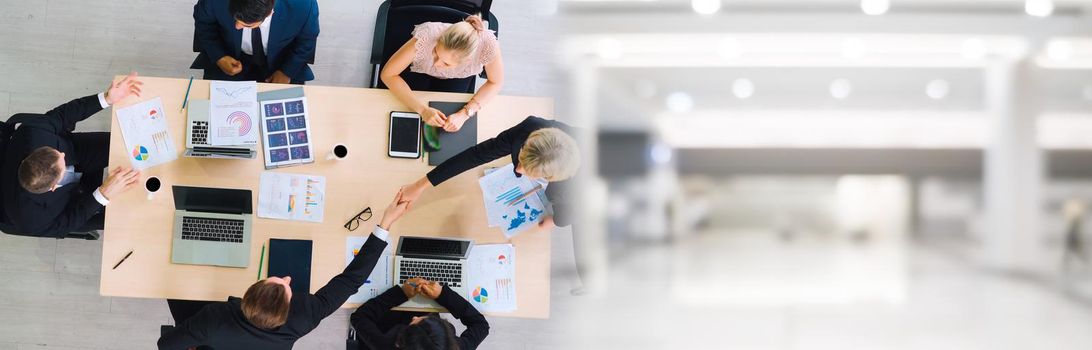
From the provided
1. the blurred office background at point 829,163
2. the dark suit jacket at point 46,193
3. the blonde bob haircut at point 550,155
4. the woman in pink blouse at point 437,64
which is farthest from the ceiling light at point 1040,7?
the dark suit jacket at point 46,193

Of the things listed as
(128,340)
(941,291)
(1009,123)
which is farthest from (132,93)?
(941,291)

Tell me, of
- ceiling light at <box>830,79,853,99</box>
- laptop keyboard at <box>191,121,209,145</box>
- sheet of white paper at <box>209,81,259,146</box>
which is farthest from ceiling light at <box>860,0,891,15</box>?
laptop keyboard at <box>191,121,209,145</box>

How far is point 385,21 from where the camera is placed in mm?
1874

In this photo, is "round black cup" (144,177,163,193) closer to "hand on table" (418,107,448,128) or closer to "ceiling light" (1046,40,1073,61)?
"hand on table" (418,107,448,128)

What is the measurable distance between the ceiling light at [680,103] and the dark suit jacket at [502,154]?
0.37 m

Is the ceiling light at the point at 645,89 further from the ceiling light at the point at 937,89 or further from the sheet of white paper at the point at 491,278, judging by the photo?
the ceiling light at the point at 937,89

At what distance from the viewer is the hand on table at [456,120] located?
1.70 metres

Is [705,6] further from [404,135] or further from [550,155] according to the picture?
[404,135]

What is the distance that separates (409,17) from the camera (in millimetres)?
1821

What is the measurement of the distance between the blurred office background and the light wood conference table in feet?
1.28

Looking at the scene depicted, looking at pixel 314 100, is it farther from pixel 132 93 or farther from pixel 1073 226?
pixel 1073 226

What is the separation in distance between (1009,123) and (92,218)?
2.53m

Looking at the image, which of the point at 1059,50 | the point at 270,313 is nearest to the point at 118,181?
the point at 270,313

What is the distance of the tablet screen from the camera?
1706 millimetres
